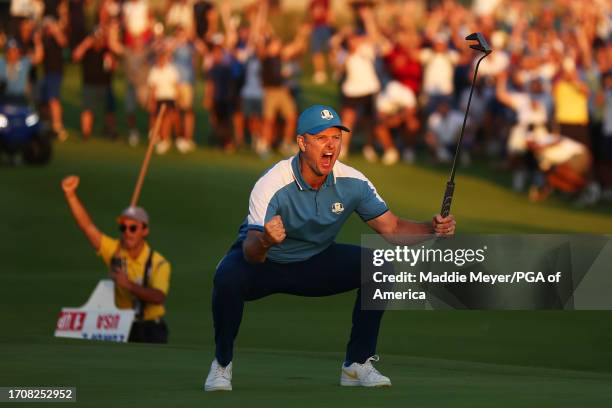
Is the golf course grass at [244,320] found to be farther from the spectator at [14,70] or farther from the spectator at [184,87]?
the spectator at [14,70]

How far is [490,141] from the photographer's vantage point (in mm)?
31812

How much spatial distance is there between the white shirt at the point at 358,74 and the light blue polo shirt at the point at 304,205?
67.0ft

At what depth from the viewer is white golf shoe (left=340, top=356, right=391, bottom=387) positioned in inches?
389

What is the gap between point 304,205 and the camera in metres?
9.53

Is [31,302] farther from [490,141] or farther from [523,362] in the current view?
[490,141]

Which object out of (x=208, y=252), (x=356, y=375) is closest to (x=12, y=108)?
(x=208, y=252)

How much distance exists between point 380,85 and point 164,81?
424cm

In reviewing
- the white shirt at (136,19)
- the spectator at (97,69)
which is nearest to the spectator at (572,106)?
the spectator at (97,69)

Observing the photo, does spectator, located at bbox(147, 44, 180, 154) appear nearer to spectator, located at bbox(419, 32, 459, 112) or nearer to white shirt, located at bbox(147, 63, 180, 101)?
white shirt, located at bbox(147, 63, 180, 101)

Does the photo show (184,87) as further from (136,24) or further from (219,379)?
(219,379)

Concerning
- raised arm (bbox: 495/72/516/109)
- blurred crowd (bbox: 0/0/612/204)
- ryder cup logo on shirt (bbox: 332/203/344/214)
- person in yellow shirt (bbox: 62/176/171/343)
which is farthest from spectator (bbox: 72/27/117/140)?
ryder cup logo on shirt (bbox: 332/203/344/214)

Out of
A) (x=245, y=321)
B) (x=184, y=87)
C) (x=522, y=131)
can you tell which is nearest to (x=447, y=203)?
(x=245, y=321)

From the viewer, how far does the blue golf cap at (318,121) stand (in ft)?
30.8

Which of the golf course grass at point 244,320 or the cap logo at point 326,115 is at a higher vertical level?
the cap logo at point 326,115
